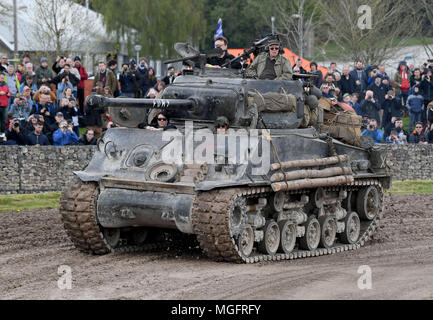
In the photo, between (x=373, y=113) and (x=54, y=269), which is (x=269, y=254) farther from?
(x=373, y=113)

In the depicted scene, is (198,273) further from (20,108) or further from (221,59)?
(20,108)

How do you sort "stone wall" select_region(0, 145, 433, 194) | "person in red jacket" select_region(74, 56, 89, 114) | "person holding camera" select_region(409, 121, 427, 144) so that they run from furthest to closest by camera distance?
"person holding camera" select_region(409, 121, 427, 144), "person in red jacket" select_region(74, 56, 89, 114), "stone wall" select_region(0, 145, 433, 194)

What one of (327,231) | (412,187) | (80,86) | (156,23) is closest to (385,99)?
(412,187)

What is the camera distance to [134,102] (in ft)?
51.1

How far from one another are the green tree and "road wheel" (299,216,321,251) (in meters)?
35.3

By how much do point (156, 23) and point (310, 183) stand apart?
37205 mm

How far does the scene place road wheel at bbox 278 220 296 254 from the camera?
16375mm

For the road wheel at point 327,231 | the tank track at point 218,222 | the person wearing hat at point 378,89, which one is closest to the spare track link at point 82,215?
the tank track at point 218,222

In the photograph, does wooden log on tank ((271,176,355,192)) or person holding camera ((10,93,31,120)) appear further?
person holding camera ((10,93,31,120))

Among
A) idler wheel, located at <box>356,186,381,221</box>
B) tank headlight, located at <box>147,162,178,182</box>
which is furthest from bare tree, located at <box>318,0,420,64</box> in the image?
tank headlight, located at <box>147,162,178,182</box>

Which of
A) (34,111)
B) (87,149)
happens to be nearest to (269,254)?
(87,149)

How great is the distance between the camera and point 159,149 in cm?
1616

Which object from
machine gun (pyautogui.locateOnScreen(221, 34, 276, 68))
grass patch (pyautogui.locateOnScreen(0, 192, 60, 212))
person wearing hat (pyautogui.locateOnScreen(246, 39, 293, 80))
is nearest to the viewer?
person wearing hat (pyautogui.locateOnScreen(246, 39, 293, 80))

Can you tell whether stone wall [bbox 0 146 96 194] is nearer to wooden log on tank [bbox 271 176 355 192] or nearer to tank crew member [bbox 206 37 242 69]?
tank crew member [bbox 206 37 242 69]
